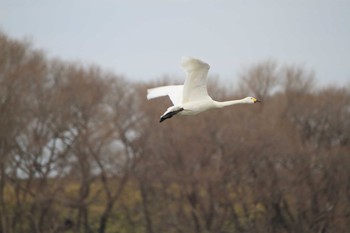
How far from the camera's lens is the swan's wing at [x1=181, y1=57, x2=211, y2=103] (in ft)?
68.3

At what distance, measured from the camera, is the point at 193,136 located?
4956cm

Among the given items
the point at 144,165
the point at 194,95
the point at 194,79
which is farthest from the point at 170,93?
the point at 144,165

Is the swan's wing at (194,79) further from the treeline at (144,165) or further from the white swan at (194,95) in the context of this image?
the treeline at (144,165)

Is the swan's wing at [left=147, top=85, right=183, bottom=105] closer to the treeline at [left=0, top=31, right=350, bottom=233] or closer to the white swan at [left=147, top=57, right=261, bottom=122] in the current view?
the white swan at [left=147, top=57, right=261, bottom=122]

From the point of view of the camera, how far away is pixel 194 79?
21641 millimetres

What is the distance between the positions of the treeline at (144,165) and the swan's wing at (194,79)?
25723 mm

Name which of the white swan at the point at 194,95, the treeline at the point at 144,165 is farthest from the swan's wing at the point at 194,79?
the treeline at the point at 144,165

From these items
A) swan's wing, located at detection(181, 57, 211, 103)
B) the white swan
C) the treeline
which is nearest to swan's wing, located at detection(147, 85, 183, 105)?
the white swan

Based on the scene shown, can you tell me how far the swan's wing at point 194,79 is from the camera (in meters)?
20.8

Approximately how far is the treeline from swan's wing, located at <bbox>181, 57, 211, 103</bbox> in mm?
25723

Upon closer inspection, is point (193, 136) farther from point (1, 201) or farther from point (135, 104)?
point (1, 201)

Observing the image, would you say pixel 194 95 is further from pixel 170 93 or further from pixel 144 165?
pixel 144 165

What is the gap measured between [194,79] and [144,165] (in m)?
29.4

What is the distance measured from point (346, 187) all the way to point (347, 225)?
2.78 meters
